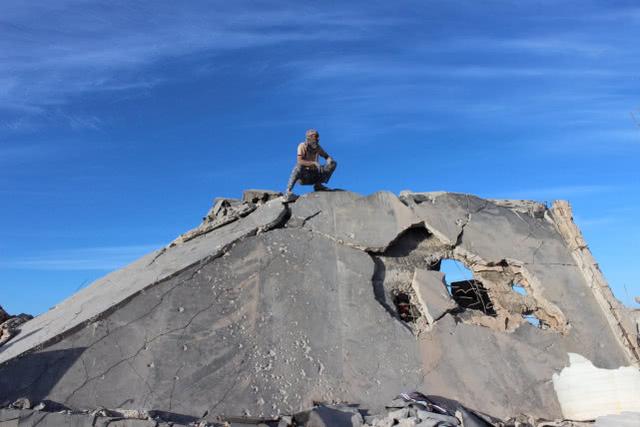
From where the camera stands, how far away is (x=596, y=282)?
24.4 feet

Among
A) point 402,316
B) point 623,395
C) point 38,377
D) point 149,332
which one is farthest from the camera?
point 402,316

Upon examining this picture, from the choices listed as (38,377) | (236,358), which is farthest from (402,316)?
(38,377)

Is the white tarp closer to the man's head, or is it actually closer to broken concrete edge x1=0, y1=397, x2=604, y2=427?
broken concrete edge x1=0, y1=397, x2=604, y2=427

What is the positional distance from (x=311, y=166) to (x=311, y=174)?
101 mm

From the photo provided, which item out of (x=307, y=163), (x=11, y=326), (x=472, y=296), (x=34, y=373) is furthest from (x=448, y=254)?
(x=11, y=326)

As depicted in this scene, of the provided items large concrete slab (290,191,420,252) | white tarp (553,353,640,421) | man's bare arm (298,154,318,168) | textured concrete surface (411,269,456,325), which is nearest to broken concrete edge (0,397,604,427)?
white tarp (553,353,640,421)

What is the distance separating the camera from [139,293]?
235 inches

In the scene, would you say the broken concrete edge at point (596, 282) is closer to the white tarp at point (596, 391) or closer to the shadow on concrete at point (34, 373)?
the white tarp at point (596, 391)

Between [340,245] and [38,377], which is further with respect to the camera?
[340,245]

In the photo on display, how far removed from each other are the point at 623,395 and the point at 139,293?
4929mm

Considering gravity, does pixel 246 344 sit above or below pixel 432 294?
below

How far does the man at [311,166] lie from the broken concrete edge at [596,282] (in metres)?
3.09

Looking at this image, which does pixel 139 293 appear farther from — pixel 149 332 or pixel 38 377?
pixel 38 377

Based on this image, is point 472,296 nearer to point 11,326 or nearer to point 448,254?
point 448,254
